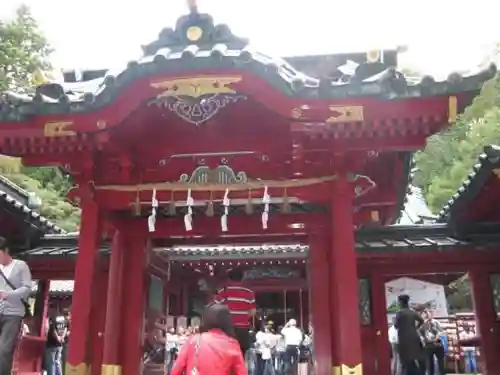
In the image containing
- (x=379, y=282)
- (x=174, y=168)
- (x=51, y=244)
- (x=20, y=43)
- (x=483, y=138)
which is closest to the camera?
(x=174, y=168)

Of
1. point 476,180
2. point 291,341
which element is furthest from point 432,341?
point 291,341

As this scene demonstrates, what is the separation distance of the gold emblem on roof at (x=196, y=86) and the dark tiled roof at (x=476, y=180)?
3.45 metres

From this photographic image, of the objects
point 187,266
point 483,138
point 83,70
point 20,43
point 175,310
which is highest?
point 20,43

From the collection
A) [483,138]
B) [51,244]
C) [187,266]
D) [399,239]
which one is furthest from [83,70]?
[483,138]

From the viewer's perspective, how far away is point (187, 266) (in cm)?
1507

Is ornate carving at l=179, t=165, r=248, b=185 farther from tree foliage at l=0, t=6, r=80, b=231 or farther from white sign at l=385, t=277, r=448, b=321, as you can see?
tree foliage at l=0, t=6, r=80, b=231

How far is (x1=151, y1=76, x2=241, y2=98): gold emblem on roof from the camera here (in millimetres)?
5766

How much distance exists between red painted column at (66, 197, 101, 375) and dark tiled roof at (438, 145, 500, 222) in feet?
16.4

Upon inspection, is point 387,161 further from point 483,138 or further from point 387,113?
point 483,138

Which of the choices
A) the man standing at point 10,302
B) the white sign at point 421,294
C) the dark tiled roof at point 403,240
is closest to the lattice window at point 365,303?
the dark tiled roof at point 403,240

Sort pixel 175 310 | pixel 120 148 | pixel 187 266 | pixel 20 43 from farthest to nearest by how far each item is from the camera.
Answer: pixel 20 43 < pixel 175 310 < pixel 187 266 < pixel 120 148

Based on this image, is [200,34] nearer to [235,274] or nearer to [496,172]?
[496,172]

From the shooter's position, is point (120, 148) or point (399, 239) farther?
point (399, 239)

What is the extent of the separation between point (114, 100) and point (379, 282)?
20.9ft
